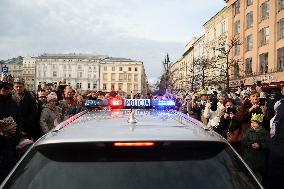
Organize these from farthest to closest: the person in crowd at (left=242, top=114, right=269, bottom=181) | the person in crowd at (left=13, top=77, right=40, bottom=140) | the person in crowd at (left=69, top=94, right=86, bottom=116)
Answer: the person in crowd at (left=69, top=94, right=86, bottom=116) < the person in crowd at (left=13, top=77, right=40, bottom=140) < the person in crowd at (left=242, top=114, right=269, bottom=181)

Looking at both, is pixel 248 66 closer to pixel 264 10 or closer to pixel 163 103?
pixel 264 10

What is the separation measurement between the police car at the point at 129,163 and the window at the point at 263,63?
50.5 metres

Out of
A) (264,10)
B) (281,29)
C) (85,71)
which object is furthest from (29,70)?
(281,29)

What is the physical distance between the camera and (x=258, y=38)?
179ft

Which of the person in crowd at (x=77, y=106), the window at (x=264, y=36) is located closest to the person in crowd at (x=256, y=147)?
the person in crowd at (x=77, y=106)

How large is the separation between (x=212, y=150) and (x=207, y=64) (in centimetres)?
5740

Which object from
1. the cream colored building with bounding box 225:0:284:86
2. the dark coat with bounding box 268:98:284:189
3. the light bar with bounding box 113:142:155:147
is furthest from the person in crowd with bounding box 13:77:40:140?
the cream colored building with bounding box 225:0:284:86

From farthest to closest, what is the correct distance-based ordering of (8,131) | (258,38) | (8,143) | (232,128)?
(258,38) < (232,128) < (8,143) < (8,131)

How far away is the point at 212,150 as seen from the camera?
3107 millimetres

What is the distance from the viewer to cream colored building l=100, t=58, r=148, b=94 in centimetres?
17050

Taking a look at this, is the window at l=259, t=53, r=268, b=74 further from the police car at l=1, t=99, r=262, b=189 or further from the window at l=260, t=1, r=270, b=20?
the police car at l=1, t=99, r=262, b=189

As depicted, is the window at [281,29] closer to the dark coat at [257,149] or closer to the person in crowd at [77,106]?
the person in crowd at [77,106]

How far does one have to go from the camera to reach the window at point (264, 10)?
52247 millimetres

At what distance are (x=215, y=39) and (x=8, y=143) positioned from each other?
69983mm
